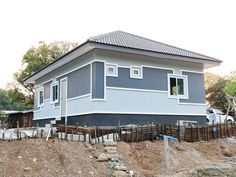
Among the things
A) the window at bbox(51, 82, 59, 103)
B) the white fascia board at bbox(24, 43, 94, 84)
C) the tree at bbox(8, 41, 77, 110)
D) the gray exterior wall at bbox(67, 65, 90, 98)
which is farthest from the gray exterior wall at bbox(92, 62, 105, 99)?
the tree at bbox(8, 41, 77, 110)

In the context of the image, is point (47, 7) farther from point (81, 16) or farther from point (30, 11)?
point (81, 16)

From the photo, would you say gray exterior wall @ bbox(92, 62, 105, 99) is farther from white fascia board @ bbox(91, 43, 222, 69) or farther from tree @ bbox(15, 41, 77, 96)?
tree @ bbox(15, 41, 77, 96)

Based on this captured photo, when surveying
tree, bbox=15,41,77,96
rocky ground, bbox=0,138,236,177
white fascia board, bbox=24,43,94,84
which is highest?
tree, bbox=15,41,77,96

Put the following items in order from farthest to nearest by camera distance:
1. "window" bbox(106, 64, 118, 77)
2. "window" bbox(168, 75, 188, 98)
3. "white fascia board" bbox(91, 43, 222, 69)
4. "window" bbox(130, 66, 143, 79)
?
"window" bbox(168, 75, 188, 98), "window" bbox(130, 66, 143, 79), "window" bbox(106, 64, 118, 77), "white fascia board" bbox(91, 43, 222, 69)

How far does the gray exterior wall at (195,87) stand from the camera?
15.0 metres

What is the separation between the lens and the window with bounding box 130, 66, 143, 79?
13221 millimetres

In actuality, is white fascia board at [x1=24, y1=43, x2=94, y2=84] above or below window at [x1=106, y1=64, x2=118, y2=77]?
above

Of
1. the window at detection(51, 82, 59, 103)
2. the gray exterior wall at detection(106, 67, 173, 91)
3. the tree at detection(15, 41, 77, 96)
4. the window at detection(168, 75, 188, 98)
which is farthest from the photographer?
the tree at detection(15, 41, 77, 96)

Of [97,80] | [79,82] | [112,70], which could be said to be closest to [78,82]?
[79,82]

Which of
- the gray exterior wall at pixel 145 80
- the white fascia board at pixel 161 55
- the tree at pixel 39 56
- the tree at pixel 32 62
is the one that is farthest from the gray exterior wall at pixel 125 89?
the tree at pixel 32 62

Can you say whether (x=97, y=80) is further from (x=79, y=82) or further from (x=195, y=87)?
(x=195, y=87)

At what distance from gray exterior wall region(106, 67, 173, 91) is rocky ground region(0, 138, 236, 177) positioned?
3.61m

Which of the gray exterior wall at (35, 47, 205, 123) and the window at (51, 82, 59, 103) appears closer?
the gray exterior wall at (35, 47, 205, 123)

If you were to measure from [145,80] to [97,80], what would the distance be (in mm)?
2644
